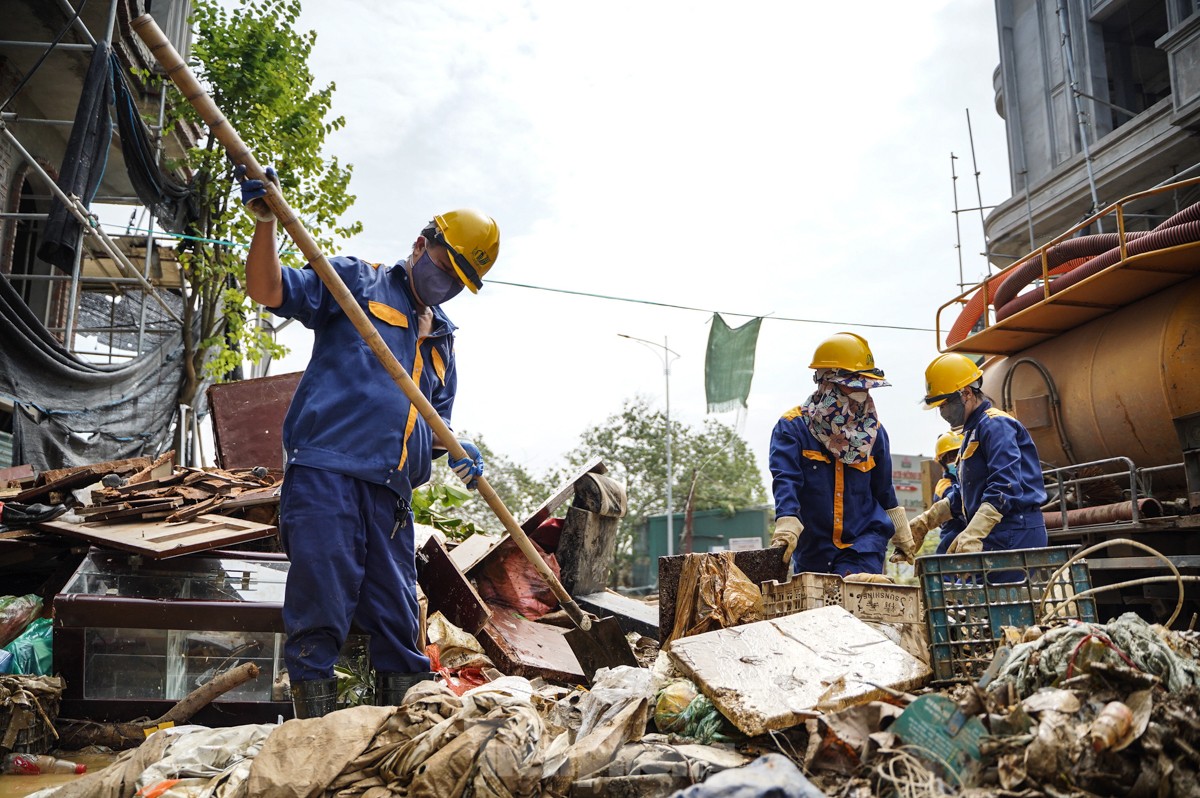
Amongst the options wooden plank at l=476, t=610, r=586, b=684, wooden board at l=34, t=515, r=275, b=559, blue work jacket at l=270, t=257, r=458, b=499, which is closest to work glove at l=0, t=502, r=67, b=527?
wooden board at l=34, t=515, r=275, b=559

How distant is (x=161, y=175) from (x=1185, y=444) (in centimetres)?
1082

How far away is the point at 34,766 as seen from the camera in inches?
137

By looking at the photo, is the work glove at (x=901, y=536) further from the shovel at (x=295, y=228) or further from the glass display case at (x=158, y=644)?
the glass display case at (x=158, y=644)

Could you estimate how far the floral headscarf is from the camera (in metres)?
4.76

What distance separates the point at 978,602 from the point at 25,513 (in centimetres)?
523

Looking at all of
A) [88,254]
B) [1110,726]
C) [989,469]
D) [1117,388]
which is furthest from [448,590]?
[88,254]

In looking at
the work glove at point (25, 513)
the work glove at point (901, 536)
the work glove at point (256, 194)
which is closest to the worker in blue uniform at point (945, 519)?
the work glove at point (901, 536)

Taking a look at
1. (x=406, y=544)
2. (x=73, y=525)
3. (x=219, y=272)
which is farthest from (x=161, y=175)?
(x=406, y=544)

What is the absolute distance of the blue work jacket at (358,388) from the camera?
10.5ft

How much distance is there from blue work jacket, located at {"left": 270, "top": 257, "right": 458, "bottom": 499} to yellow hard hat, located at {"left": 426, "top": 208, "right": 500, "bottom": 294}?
0.89 feet

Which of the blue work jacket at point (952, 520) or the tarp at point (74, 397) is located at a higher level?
the tarp at point (74, 397)

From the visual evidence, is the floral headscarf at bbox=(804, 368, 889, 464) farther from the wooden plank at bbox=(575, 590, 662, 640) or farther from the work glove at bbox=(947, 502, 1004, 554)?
the wooden plank at bbox=(575, 590, 662, 640)

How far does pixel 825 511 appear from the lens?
482 cm

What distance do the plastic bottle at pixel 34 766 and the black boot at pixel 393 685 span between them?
50.3 inches
